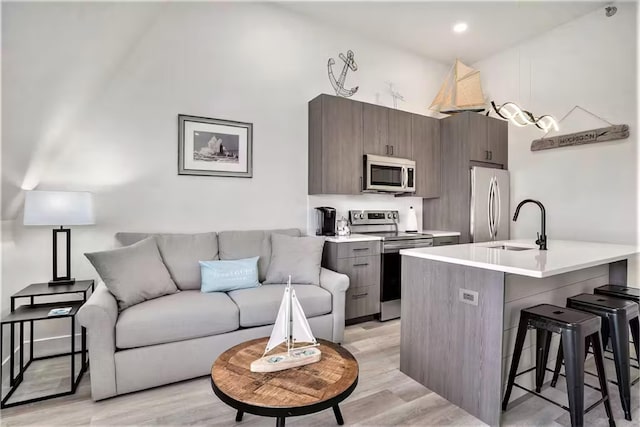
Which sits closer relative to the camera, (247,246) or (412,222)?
(247,246)

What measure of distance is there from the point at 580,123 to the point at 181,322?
14.3 feet

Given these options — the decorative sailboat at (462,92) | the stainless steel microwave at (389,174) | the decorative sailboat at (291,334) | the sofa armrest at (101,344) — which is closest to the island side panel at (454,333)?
the decorative sailboat at (291,334)

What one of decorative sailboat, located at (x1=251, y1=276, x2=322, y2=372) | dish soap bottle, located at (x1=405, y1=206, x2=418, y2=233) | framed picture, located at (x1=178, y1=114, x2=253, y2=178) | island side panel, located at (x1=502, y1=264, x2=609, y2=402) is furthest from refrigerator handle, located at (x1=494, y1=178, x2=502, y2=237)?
decorative sailboat, located at (x1=251, y1=276, x2=322, y2=372)

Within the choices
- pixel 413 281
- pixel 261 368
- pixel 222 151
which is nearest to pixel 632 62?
pixel 413 281

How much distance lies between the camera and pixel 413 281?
2273mm

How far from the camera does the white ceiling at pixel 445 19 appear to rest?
3.48 meters

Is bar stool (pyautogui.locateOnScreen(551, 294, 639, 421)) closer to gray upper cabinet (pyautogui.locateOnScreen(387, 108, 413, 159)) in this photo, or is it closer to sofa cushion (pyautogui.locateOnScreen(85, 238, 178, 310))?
gray upper cabinet (pyautogui.locateOnScreen(387, 108, 413, 159))

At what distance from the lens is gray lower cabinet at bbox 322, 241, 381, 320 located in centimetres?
324

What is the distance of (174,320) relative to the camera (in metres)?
2.13

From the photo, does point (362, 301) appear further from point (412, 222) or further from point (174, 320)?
point (174, 320)

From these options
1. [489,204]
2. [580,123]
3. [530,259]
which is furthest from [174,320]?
[580,123]

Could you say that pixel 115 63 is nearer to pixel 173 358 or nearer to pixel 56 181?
pixel 56 181

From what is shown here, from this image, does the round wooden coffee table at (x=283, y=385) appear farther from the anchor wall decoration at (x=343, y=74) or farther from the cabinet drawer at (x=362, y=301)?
the anchor wall decoration at (x=343, y=74)

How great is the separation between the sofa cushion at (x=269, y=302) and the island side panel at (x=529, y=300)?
1298 mm
